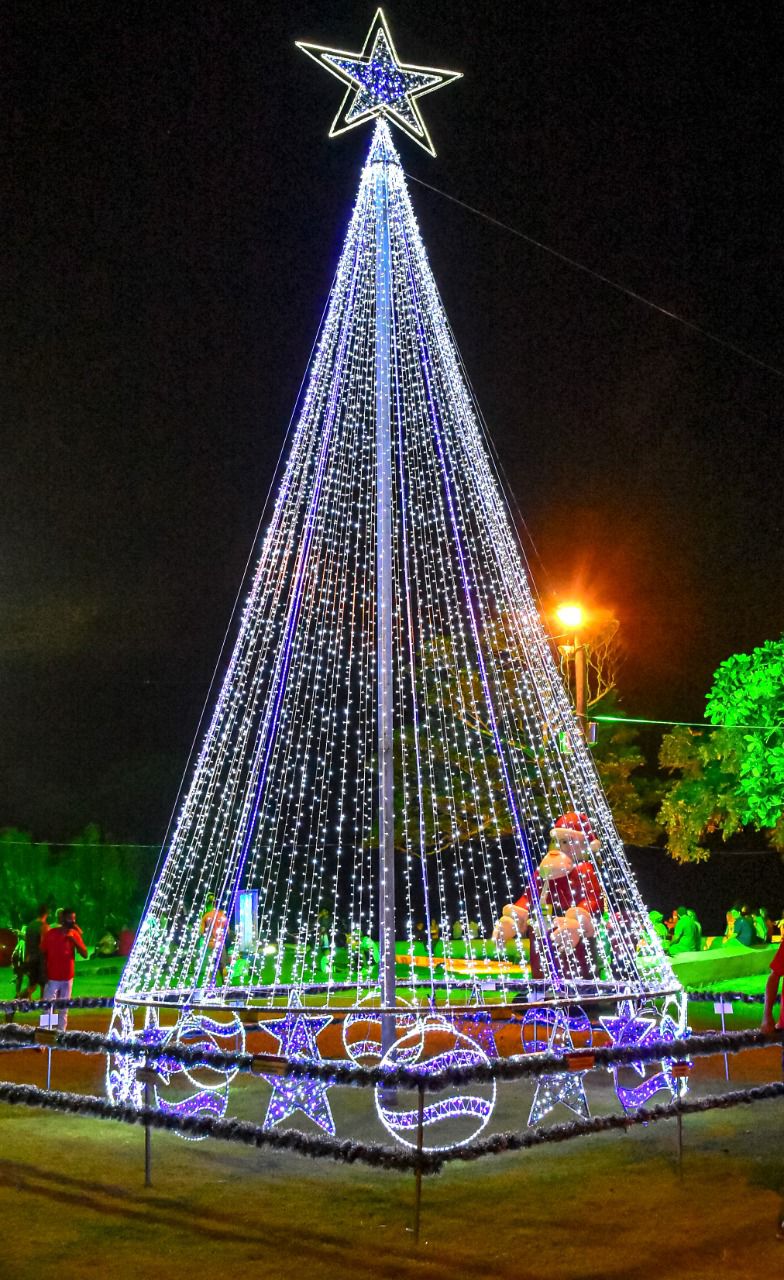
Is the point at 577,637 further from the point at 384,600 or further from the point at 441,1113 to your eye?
the point at 441,1113

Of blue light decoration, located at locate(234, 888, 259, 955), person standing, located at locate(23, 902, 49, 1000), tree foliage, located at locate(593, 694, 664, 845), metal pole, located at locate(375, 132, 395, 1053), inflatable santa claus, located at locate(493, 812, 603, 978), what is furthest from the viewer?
tree foliage, located at locate(593, 694, 664, 845)

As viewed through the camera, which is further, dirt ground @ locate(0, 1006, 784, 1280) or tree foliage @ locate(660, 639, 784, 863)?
tree foliage @ locate(660, 639, 784, 863)

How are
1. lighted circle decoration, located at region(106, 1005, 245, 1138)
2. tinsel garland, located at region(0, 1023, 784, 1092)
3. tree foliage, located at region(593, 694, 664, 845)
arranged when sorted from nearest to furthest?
tinsel garland, located at region(0, 1023, 784, 1092)
lighted circle decoration, located at region(106, 1005, 245, 1138)
tree foliage, located at region(593, 694, 664, 845)

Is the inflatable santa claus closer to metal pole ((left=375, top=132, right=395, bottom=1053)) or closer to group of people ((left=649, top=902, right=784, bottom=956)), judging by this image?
metal pole ((left=375, top=132, right=395, bottom=1053))

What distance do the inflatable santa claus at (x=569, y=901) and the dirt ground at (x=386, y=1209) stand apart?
2498 millimetres

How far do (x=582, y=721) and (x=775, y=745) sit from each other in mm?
9100

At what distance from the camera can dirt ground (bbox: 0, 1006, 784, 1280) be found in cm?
532

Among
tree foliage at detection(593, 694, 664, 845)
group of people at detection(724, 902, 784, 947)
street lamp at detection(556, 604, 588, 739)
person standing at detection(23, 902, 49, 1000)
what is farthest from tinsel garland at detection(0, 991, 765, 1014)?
tree foliage at detection(593, 694, 664, 845)

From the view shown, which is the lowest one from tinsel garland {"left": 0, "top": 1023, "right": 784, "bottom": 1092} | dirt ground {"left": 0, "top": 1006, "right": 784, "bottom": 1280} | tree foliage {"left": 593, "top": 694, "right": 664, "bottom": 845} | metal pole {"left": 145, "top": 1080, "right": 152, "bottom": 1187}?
dirt ground {"left": 0, "top": 1006, "right": 784, "bottom": 1280}

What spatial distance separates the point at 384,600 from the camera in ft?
30.4

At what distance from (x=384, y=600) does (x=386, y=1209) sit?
15.5 feet

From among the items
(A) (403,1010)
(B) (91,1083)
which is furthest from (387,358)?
(B) (91,1083)

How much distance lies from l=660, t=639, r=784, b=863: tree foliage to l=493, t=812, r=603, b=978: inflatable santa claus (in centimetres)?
911

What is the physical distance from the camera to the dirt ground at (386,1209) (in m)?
5.32
